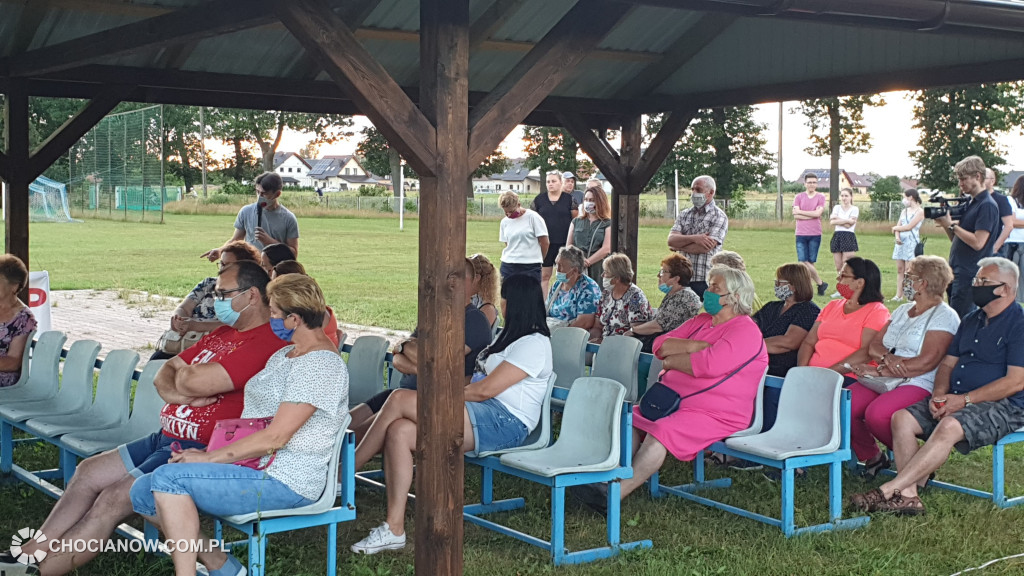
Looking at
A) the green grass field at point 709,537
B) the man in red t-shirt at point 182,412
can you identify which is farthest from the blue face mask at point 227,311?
the green grass field at point 709,537

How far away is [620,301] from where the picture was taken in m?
8.25

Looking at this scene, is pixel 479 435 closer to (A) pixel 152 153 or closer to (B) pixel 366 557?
(B) pixel 366 557

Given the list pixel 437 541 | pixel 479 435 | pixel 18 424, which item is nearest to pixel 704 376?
pixel 479 435

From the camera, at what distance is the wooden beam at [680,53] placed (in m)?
8.84

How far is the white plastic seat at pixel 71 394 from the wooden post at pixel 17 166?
2.16 metres

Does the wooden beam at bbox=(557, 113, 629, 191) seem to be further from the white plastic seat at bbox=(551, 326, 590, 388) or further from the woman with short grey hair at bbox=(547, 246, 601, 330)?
the white plastic seat at bbox=(551, 326, 590, 388)

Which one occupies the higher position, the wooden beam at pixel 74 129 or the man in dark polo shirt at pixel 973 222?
the wooden beam at pixel 74 129

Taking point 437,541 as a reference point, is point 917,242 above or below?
above

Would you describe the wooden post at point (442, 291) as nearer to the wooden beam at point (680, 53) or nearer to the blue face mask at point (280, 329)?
the blue face mask at point (280, 329)

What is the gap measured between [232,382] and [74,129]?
4.56 meters

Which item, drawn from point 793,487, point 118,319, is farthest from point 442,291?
point 118,319

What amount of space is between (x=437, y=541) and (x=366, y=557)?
0.55 meters

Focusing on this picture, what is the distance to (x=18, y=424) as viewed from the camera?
600 centimetres

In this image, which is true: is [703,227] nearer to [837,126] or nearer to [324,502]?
[324,502]
